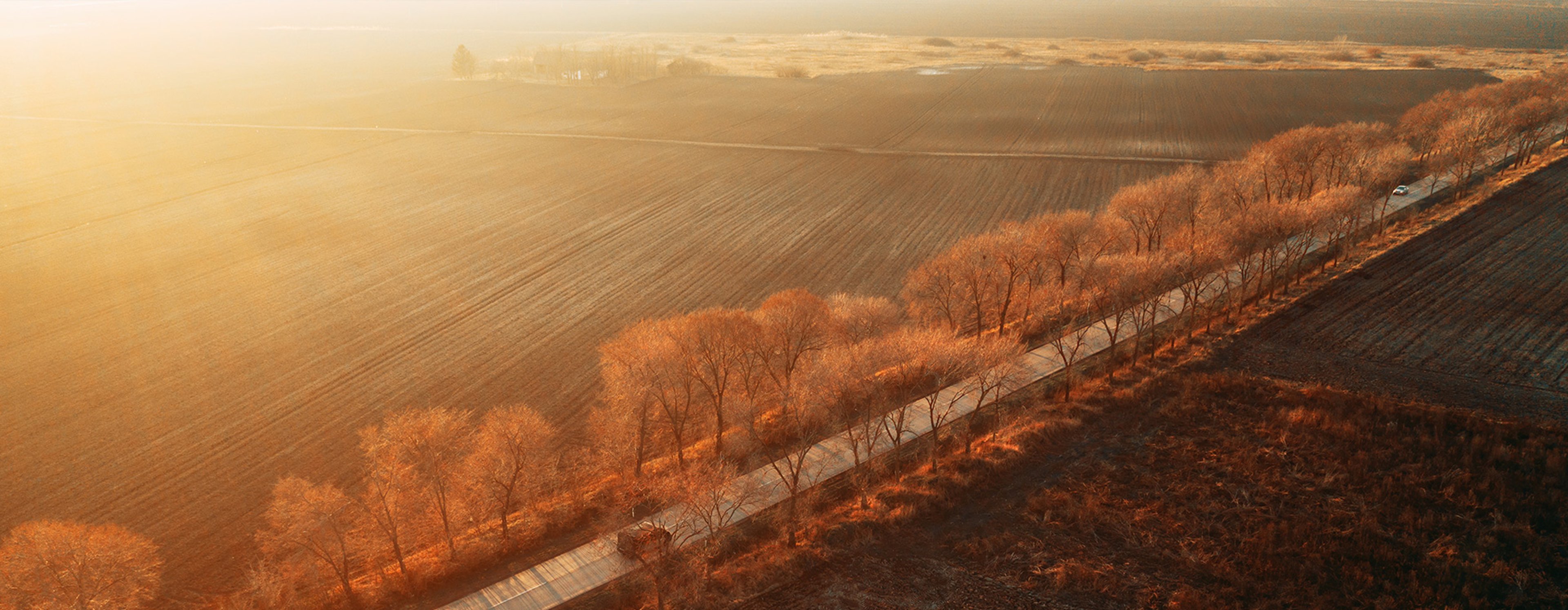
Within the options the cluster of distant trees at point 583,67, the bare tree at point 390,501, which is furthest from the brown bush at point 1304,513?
the cluster of distant trees at point 583,67

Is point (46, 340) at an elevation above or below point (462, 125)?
below

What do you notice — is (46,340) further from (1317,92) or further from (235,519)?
(1317,92)

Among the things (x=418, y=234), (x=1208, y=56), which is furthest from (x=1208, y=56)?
(x=418, y=234)

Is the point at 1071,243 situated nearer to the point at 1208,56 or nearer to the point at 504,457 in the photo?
the point at 504,457

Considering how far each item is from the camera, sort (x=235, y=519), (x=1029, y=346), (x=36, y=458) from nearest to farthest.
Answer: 1. (x=235, y=519)
2. (x=36, y=458)
3. (x=1029, y=346)

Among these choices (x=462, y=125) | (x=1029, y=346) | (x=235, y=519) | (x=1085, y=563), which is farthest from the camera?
(x=462, y=125)

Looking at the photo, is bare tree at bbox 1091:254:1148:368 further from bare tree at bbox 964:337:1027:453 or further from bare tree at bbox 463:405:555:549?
bare tree at bbox 463:405:555:549

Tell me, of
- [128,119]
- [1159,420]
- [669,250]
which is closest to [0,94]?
[128,119]
